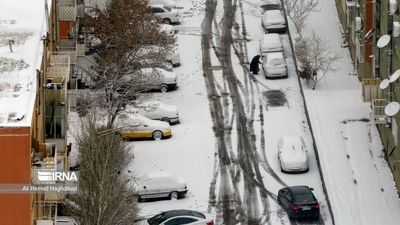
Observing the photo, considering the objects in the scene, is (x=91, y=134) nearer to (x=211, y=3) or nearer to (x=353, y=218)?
(x=353, y=218)

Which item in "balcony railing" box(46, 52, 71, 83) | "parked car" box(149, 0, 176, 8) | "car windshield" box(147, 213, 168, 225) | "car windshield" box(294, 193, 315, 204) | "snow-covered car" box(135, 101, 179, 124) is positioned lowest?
"car windshield" box(147, 213, 168, 225)

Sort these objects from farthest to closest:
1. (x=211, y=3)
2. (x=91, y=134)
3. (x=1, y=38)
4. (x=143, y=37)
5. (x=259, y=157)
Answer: (x=211, y=3) < (x=143, y=37) < (x=259, y=157) < (x=91, y=134) < (x=1, y=38)

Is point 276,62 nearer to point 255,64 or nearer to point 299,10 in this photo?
point 255,64

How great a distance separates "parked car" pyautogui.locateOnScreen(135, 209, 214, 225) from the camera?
63.7 metres

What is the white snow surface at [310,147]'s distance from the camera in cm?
6681

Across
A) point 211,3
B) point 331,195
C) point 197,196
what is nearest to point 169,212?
point 197,196

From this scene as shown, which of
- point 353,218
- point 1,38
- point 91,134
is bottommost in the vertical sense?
point 353,218

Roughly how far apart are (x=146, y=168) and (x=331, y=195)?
10430 mm

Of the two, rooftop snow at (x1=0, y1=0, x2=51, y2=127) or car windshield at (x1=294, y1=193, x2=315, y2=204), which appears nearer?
rooftop snow at (x1=0, y1=0, x2=51, y2=127)

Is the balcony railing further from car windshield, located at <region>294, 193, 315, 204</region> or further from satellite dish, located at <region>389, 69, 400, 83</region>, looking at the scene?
satellite dish, located at <region>389, 69, 400, 83</region>

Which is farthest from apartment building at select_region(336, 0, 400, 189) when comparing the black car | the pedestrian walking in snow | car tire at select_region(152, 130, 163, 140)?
car tire at select_region(152, 130, 163, 140)

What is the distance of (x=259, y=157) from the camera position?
237 ft

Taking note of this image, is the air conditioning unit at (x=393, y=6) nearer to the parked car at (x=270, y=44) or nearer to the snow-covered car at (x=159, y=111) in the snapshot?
the snow-covered car at (x=159, y=111)

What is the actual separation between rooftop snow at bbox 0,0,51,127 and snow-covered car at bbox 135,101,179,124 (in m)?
13.5
